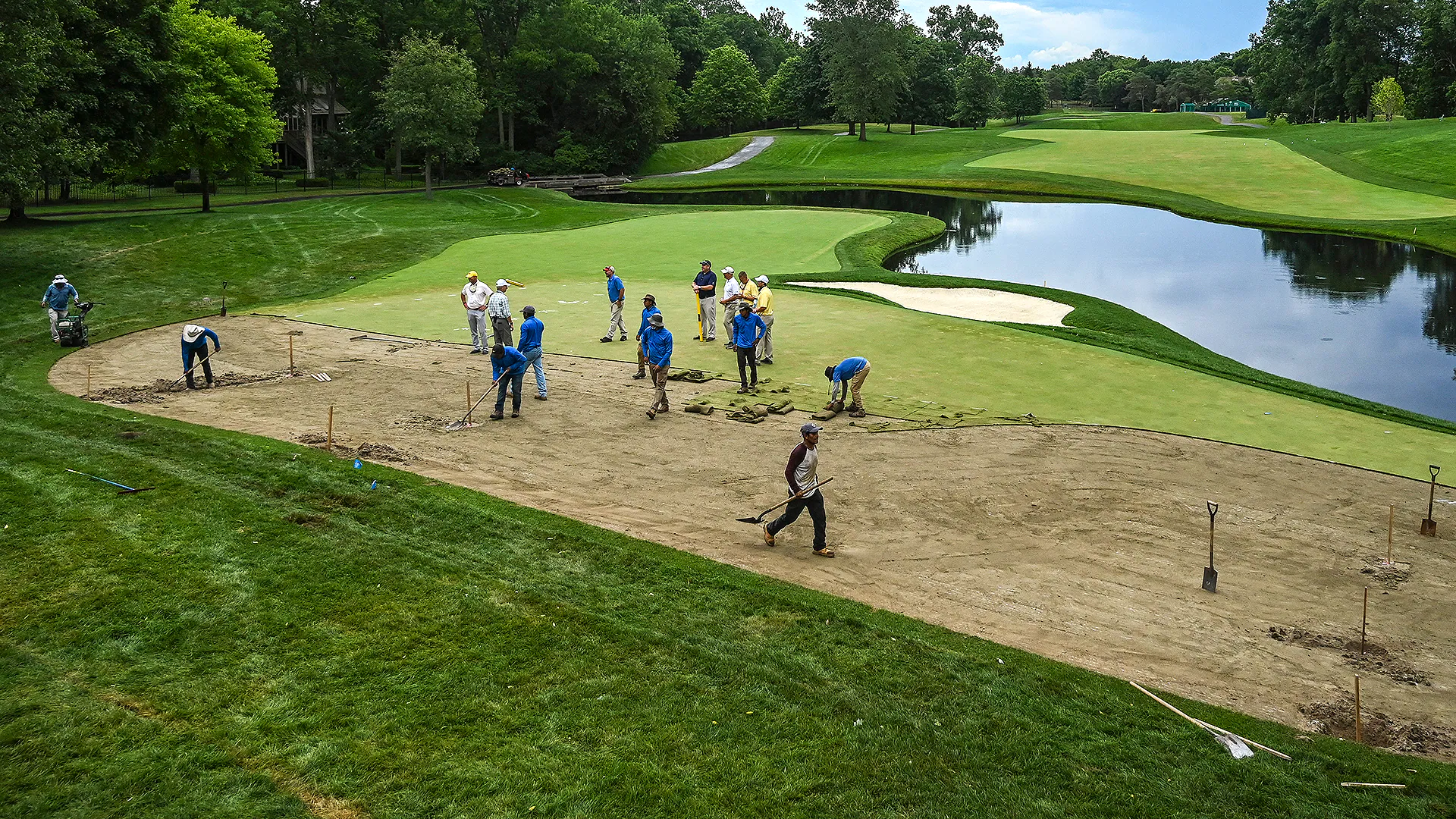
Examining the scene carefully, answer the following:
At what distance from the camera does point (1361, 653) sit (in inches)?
452

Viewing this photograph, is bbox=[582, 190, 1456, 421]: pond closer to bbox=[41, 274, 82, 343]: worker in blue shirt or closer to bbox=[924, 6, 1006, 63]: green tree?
bbox=[41, 274, 82, 343]: worker in blue shirt

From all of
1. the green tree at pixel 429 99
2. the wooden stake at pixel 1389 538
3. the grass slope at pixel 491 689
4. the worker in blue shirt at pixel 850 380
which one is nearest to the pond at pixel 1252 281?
the wooden stake at pixel 1389 538

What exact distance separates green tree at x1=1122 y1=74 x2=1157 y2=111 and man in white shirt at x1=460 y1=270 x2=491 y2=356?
18393cm

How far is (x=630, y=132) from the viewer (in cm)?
8475

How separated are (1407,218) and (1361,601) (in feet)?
165

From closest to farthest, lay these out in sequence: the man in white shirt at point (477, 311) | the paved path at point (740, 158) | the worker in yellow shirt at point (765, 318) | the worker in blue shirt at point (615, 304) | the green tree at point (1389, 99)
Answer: the worker in yellow shirt at point (765, 318) → the man in white shirt at point (477, 311) → the worker in blue shirt at point (615, 304) → the paved path at point (740, 158) → the green tree at point (1389, 99)

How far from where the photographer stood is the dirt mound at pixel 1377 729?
980 centimetres

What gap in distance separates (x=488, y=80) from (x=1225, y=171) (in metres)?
54.0

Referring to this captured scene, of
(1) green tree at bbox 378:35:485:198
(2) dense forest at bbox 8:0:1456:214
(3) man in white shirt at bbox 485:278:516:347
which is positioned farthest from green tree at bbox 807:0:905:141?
(3) man in white shirt at bbox 485:278:516:347

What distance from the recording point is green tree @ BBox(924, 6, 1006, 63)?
17838cm

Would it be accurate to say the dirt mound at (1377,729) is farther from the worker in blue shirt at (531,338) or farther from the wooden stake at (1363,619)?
the worker in blue shirt at (531,338)

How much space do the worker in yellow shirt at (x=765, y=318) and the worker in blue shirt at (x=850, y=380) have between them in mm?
3145

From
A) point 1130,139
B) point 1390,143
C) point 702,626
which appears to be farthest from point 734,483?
point 1130,139

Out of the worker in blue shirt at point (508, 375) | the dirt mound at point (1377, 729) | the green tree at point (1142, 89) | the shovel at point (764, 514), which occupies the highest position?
the green tree at point (1142, 89)
